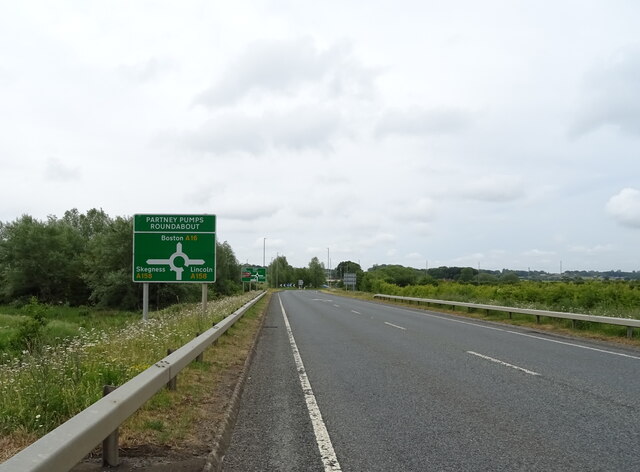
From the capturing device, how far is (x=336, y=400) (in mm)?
7395

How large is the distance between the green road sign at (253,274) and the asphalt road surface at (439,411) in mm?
46257

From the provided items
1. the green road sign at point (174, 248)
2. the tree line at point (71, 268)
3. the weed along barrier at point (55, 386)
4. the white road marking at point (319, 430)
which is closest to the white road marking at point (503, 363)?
the white road marking at point (319, 430)

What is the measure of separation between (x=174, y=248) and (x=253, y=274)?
46.4 m

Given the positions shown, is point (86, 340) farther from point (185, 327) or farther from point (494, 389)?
point (494, 389)

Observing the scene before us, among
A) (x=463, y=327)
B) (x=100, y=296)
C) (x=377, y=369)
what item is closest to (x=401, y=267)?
(x=100, y=296)

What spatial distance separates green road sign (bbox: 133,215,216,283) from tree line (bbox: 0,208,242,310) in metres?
34.8

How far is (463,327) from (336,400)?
44.4 feet

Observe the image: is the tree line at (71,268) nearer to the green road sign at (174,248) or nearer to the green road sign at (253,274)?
the green road sign at (253,274)

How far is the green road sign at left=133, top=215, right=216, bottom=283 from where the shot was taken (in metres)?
14.0

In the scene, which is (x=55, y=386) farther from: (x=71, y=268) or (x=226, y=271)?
(x=226, y=271)

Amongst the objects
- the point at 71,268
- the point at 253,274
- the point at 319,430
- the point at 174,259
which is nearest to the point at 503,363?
the point at 319,430

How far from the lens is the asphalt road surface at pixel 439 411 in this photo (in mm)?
4945

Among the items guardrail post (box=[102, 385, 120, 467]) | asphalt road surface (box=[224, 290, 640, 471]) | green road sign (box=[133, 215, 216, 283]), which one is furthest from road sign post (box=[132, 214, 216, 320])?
guardrail post (box=[102, 385, 120, 467])

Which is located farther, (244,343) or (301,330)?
(301,330)
